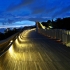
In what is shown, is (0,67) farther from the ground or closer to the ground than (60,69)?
farther from the ground

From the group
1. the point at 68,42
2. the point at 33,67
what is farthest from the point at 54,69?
the point at 68,42

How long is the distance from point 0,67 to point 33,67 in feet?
8.44

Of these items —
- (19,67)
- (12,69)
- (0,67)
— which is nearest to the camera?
(0,67)

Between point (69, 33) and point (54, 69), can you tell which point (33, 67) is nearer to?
point (54, 69)

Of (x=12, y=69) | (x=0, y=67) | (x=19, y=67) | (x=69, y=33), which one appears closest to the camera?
(x=0, y=67)

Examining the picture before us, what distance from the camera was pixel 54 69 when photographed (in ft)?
32.6

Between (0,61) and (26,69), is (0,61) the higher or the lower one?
the higher one

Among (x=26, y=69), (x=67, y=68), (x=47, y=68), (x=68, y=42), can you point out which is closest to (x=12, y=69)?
(x=26, y=69)

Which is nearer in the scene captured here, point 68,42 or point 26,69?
point 26,69

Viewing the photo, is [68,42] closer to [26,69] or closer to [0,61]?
[26,69]

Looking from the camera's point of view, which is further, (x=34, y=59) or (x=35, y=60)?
(x=34, y=59)

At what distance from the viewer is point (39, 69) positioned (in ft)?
32.7

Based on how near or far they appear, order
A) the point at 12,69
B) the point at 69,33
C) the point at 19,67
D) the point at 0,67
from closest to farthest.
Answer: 1. the point at 0,67
2. the point at 12,69
3. the point at 19,67
4. the point at 69,33

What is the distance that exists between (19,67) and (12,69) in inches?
27.2
